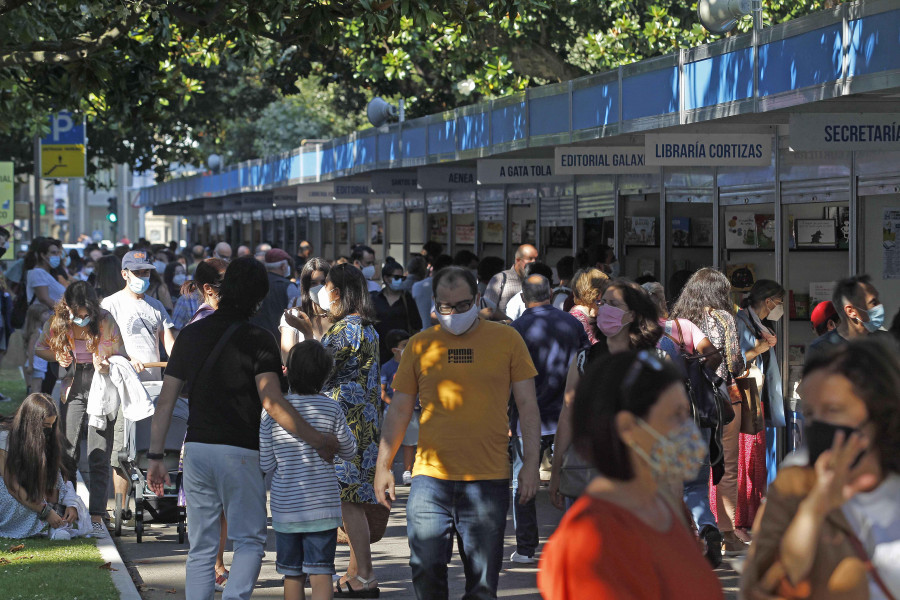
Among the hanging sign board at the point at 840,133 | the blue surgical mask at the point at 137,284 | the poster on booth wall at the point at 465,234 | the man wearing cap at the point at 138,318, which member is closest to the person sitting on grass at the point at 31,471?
the man wearing cap at the point at 138,318

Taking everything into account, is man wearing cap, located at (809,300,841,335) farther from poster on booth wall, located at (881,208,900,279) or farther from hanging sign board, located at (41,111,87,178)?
hanging sign board, located at (41,111,87,178)

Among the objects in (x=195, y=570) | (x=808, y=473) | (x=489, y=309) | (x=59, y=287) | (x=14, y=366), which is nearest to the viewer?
(x=808, y=473)

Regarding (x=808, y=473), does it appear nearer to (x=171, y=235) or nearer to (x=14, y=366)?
(x=14, y=366)

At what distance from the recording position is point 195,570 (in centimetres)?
583

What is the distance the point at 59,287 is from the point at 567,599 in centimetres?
1262

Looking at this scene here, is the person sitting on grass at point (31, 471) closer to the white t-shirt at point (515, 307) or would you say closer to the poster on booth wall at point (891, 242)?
the white t-shirt at point (515, 307)

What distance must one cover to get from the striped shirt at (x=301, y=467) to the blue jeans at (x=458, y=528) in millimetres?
593

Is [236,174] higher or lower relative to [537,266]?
higher

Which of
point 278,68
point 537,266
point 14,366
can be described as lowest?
point 14,366

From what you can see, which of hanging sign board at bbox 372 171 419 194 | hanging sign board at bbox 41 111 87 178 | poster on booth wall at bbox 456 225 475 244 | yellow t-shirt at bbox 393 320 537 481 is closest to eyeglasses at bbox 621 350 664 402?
yellow t-shirt at bbox 393 320 537 481

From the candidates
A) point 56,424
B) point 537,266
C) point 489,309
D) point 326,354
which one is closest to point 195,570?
point 326,354

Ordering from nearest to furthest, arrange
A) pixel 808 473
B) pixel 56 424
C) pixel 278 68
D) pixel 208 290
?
pixel 808 473 → pixel 208 290 → pixel 56 424 → pixel 278 68

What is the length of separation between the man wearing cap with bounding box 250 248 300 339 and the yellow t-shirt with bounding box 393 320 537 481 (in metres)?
5.39

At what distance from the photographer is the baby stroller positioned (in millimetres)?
8398
